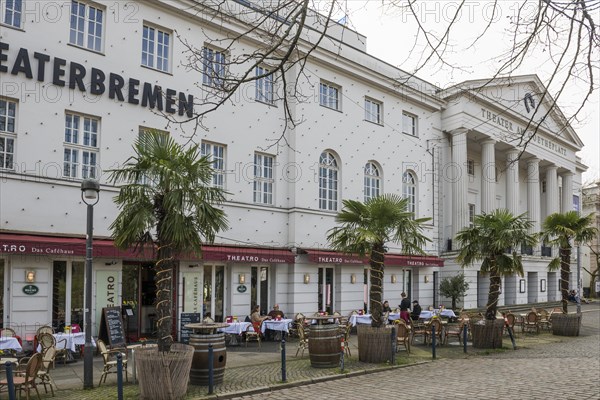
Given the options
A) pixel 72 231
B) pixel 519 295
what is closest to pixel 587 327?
pixel 519 295

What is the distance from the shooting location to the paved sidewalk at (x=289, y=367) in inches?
452

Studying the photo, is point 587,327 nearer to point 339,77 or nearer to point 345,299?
point 345,299

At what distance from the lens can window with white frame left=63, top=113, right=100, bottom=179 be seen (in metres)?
16.8

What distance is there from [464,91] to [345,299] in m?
17.9

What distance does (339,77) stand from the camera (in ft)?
83.6

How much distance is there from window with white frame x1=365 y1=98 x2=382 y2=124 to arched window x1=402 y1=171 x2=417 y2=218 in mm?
3382

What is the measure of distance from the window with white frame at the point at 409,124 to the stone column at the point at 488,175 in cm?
716

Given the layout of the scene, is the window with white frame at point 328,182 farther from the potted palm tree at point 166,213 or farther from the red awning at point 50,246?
the potted palm tree at point 166,213

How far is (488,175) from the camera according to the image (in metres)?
35.9

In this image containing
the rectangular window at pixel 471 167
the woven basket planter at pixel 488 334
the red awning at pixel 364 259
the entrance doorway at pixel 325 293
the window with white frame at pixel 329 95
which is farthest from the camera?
the rectangular window at pixel 471 167

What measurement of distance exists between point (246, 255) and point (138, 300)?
3992mm

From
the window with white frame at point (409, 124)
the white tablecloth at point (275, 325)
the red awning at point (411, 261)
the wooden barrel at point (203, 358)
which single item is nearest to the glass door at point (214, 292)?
the white tablecloth at point (275, 325)

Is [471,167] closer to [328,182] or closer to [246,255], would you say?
[328,182]

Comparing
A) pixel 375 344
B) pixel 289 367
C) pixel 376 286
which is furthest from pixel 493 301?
pixel 289 367
